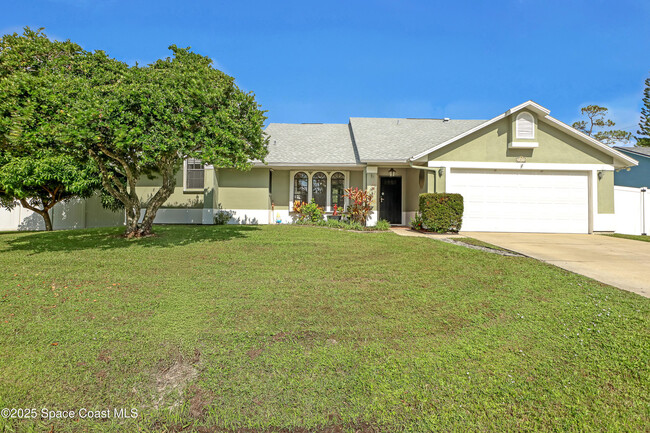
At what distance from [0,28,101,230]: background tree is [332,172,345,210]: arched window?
902 cm

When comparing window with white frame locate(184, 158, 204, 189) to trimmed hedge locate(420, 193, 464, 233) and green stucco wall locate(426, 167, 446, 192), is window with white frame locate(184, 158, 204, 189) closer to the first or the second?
trimmed hedge locate(420, 193, 464, 233)

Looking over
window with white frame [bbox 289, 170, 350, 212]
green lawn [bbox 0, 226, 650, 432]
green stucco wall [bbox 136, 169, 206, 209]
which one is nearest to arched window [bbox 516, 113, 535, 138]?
window with white frame [bbox 289, 170, 350, 212]

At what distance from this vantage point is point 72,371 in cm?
281

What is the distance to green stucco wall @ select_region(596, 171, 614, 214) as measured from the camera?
11789mm

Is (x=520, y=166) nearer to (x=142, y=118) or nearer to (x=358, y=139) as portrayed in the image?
(x=358, y=139)

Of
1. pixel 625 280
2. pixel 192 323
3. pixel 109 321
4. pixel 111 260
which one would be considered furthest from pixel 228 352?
pixel 625 280

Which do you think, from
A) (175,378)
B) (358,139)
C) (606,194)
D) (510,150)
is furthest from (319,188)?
(175,378)

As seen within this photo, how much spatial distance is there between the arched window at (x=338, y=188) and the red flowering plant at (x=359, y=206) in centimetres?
114

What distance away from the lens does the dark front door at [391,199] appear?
1453cm

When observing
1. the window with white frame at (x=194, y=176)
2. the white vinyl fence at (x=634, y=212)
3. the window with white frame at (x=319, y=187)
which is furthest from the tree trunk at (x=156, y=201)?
the white vinyl fence at (x=634, y=212)

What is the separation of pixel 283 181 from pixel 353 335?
38.2 feet

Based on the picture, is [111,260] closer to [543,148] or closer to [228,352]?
[228,352]

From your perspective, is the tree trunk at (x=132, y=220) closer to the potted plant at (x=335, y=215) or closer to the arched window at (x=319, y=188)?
the arched window at (x=319, y=188)

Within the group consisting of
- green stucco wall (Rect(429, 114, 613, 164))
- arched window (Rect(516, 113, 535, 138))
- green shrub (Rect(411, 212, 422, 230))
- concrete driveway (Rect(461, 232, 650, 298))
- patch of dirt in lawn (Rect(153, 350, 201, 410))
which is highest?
arched window (Rect(516, 113, 535, 138))
